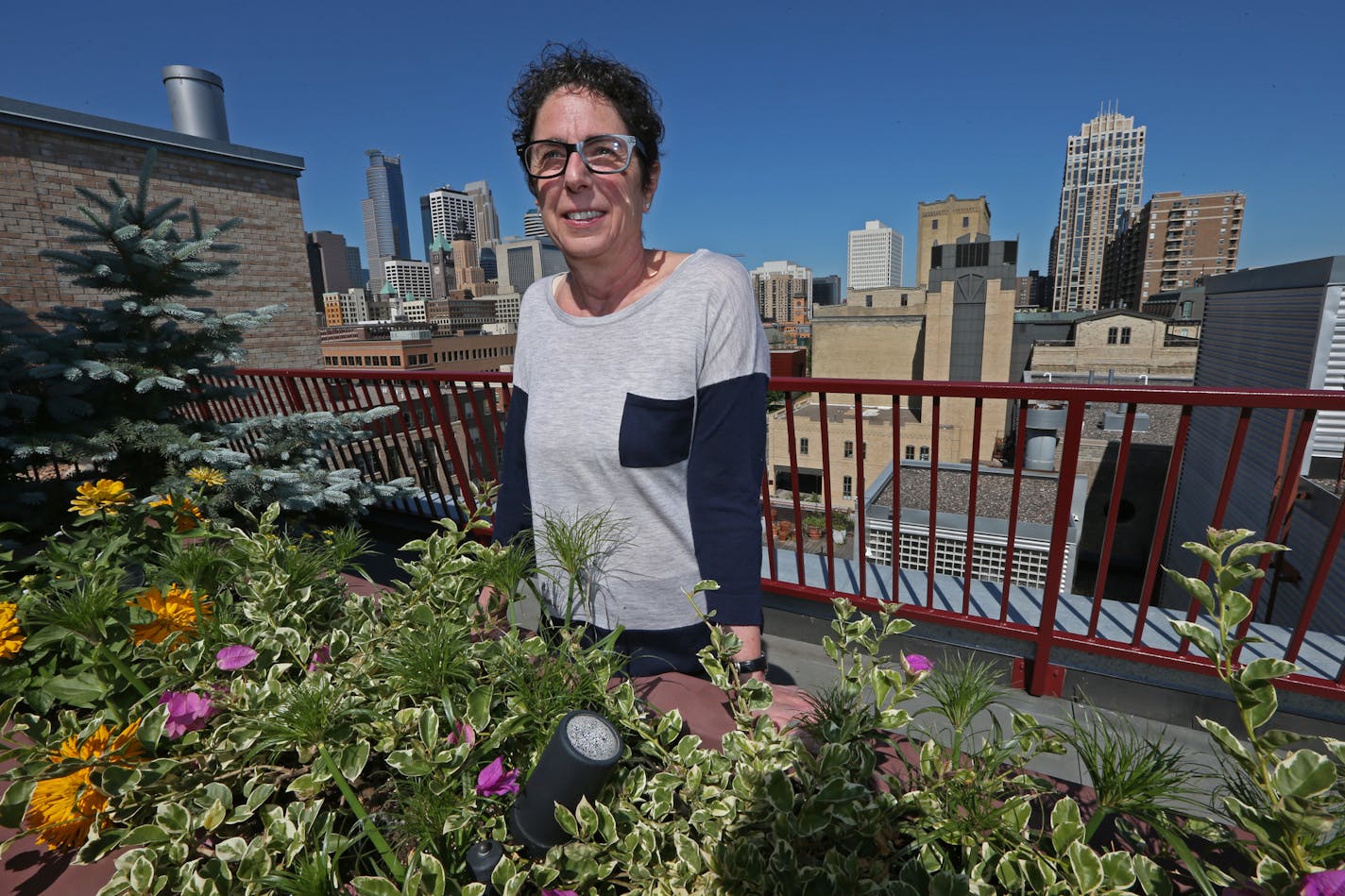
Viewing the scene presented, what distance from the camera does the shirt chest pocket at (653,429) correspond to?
4.13 ft

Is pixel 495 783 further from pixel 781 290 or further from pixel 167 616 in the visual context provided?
pixel 781 290

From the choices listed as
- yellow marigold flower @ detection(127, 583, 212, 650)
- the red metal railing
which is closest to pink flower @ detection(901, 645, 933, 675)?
the red metal railing

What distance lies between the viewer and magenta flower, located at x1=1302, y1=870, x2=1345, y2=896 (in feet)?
1.61

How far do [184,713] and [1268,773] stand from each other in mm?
1385

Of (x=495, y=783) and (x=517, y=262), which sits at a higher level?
(x=517, y=262)

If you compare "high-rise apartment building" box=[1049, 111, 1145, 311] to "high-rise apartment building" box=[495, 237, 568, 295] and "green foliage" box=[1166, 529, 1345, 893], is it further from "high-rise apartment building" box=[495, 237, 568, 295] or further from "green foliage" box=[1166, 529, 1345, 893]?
"green foliage" box=[1166, 529, 1345, 893]

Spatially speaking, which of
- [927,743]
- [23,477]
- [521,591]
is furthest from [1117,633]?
[23,477]

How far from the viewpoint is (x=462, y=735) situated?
860 millimetres

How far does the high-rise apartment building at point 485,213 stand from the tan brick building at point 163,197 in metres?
189

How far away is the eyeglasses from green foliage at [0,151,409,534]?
9.86 feet

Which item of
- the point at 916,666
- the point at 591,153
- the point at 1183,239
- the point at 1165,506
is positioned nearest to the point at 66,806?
the point at 916,666

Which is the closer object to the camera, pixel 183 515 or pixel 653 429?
pixel 653 429

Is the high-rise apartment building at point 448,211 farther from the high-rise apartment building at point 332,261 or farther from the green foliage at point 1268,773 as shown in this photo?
the green foliage at point 1268,773

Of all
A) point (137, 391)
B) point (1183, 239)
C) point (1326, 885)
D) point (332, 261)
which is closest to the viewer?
point (1326, 885)
